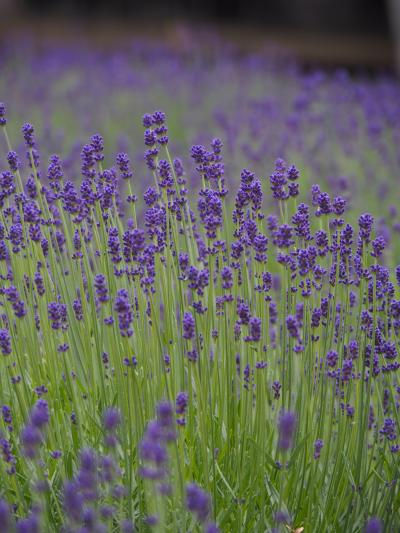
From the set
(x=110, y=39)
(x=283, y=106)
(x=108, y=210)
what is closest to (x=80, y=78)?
(x=283, y=106)

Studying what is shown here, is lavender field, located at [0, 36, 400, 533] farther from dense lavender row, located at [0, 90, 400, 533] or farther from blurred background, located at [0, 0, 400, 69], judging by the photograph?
blurred background, located at [0, 0, 400, 69]

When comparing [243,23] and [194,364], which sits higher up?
[243,23]

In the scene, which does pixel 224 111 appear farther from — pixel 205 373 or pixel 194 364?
pixel 194 364

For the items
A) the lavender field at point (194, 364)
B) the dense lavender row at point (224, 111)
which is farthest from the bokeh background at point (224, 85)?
the lavender field at point (194, 364)

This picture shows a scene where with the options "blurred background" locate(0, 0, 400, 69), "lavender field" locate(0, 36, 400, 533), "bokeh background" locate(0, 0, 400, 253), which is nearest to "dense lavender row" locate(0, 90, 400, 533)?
"lavender field" locate(0, 36, 400, 533)

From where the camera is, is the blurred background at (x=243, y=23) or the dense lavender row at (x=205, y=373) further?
the blurred background at (x=243, y=23)

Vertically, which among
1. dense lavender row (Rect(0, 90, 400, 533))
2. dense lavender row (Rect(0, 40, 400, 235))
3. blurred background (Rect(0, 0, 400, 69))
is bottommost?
dense lavender row (Rect(0, 90, 400, 533))

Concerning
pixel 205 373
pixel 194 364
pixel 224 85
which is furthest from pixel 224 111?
pixel 194 364

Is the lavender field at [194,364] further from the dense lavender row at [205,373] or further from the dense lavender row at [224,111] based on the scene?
the dense lavender row at [224,111]
